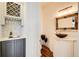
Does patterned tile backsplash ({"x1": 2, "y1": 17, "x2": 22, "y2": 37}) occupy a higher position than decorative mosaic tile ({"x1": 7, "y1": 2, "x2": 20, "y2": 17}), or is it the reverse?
decorative mosaic tile ({"x1": 7, "y1": 2, "x2": 20, "y2": 17})

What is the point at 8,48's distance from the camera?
228cm

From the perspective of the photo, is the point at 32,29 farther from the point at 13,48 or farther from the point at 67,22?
the point at 67,22

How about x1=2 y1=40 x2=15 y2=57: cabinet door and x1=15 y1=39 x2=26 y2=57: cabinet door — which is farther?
x1=15 y1=39 x2=26 y2=57: cabinet door

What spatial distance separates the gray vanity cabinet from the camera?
7.27 ft

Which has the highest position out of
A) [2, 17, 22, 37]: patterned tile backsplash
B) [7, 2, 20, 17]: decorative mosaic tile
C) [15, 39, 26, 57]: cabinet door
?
[7, 2, 20, 17]: decorative mosaic tile

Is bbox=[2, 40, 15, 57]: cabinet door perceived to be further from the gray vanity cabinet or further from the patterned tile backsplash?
the patterned tile backsplash

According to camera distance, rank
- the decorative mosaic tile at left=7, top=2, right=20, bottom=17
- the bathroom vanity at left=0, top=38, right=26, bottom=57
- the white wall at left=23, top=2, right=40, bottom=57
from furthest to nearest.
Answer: the white wall at left=23, top=2, right=40, bottom=57, the decorative mosaic tile at left=7, top=2, right=20, bottom=17, the bathroom vanity at left=0, top=38, right=26, bottom=57

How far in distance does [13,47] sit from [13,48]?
0.06ft

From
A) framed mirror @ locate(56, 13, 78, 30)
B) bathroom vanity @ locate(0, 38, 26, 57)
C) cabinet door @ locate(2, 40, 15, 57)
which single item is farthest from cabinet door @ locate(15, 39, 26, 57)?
framed mirror @ locate(56, 13, 78, 30)

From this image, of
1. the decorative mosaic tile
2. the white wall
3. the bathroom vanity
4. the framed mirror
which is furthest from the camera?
the white wall

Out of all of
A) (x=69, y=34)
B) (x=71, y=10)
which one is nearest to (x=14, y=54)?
(x=69, y=34)

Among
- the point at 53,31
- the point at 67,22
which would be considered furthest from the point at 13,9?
the point at 67,22

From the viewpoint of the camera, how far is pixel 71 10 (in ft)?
8.54

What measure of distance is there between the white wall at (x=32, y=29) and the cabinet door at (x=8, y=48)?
48cm
